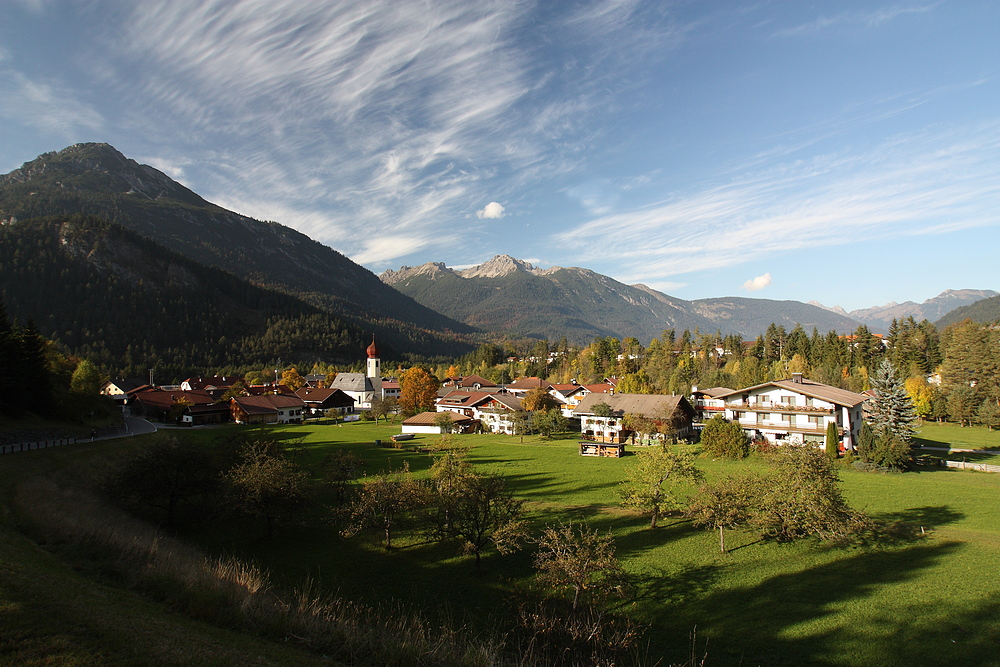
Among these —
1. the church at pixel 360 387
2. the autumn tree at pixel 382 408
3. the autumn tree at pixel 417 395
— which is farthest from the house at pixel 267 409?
the autumn tree at pixel 417 395

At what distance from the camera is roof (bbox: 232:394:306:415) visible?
7444cm

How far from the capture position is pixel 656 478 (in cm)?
2334

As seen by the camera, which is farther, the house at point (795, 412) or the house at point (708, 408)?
the house at point (708, 408)

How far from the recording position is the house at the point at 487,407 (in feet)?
217

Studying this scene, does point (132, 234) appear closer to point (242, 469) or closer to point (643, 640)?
point (242, 469)

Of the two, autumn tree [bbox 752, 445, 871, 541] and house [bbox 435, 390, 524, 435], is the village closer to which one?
house [bbox 435, 390, 524, 435]

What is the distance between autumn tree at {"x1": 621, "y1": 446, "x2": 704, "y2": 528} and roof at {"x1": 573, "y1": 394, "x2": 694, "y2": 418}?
27.3 meters

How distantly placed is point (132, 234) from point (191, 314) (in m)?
53.0

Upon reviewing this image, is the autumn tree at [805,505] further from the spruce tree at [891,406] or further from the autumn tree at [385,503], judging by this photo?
the spruce tree at [891,406]

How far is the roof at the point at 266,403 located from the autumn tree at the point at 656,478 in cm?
6814

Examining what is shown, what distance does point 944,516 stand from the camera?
24.5 m

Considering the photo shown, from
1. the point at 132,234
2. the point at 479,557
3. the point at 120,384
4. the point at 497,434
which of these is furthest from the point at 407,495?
the point at 132,234

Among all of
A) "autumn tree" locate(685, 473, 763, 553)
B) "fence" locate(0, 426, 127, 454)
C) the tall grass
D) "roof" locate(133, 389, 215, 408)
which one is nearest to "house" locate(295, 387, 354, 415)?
"roof" locate(133, 389, 215, 408)

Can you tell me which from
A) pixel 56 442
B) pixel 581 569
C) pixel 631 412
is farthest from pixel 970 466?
pixel 56 442
